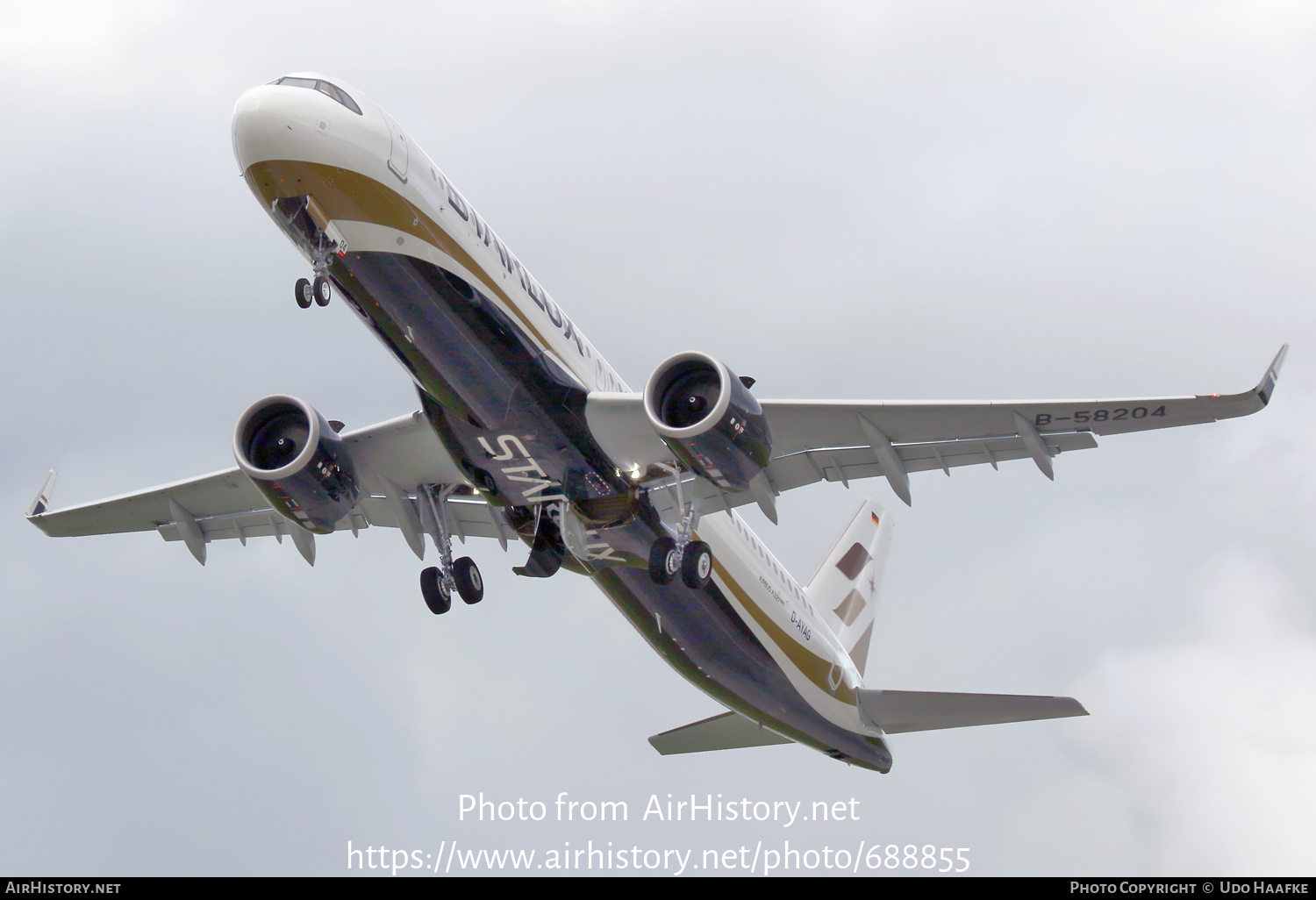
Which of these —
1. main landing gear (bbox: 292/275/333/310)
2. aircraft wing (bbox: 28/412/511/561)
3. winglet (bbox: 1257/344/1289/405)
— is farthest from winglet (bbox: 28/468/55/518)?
winglet (bbox: 1257/344/1289/405)

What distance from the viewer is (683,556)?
73.6 feet

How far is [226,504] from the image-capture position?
26688mm

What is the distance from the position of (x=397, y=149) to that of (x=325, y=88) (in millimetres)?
1244

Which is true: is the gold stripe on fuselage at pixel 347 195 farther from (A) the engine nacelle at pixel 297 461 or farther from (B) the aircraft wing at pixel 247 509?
(B) the aircraft wing at pixel 247 509

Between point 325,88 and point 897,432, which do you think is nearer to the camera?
point 325,88

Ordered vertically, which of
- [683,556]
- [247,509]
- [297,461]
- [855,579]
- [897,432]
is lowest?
[855,579]

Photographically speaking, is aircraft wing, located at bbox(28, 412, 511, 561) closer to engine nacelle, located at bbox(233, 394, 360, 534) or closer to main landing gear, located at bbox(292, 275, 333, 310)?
engine nacelle, located at bbox(233, 394, 360, 534)

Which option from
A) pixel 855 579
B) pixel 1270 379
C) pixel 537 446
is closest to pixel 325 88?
pixel 537 446

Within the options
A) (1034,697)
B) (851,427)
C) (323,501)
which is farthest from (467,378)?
(1034,697)

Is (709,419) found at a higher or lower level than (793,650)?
higher

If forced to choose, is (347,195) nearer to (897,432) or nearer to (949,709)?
(897,432)

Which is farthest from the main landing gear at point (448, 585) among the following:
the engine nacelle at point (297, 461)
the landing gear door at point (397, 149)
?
the landing gear door at point (397, 149)

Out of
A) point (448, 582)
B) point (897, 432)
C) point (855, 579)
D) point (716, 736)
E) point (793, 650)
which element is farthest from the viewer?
point (855, 579)

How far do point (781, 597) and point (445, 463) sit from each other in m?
7.28
